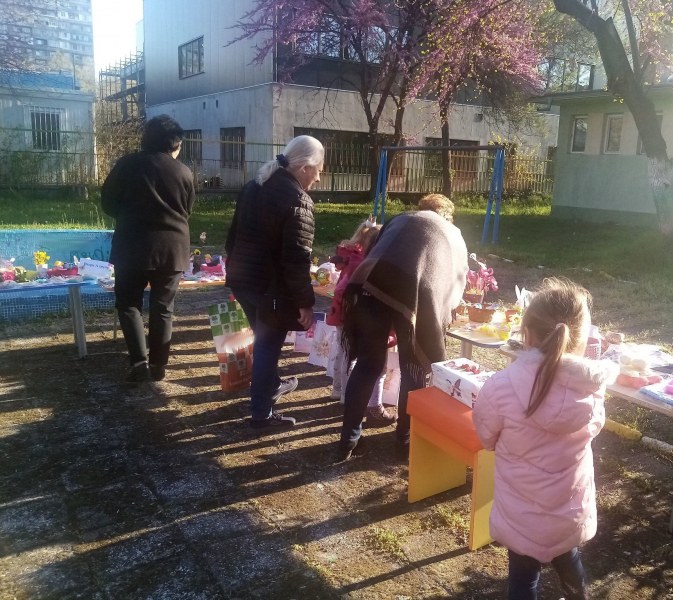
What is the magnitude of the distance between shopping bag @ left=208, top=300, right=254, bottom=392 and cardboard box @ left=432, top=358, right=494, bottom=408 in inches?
74.1

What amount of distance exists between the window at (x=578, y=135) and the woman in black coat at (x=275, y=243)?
1571cm

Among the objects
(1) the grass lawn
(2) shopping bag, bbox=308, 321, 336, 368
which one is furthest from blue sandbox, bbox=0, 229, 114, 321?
(1) the grass lawn

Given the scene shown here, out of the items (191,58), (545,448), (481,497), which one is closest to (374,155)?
(191,58)

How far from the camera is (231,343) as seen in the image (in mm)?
4664

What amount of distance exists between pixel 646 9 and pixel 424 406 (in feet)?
38.7

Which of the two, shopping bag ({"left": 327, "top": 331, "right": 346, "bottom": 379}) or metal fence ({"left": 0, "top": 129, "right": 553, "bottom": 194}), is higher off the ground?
metal fence ({"left": 0, "top": 129, "right": 553, "bottom": 194})

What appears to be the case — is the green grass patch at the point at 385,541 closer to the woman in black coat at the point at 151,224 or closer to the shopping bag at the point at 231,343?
the shopping bag at the point at 231,343

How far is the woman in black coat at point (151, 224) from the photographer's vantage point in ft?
14.5

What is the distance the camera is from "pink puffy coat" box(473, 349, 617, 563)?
6.74 ft

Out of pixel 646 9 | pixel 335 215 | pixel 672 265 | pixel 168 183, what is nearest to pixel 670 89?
pixel 646 9

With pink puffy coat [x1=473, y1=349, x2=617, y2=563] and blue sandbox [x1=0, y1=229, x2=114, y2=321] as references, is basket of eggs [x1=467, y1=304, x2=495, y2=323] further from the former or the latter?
blue sandbox [x1=0, y1=229, x2=114, y2=321]

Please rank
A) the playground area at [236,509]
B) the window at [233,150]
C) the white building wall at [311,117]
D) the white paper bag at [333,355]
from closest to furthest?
the playground area at [236,509] → the white paper bag at [333,355] → the white building wall at [311,117] → the window at [233,150]

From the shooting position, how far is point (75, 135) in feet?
59.8

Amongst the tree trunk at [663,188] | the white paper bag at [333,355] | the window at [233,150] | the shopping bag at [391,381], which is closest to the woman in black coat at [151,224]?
the white paper bag at [333,355]
